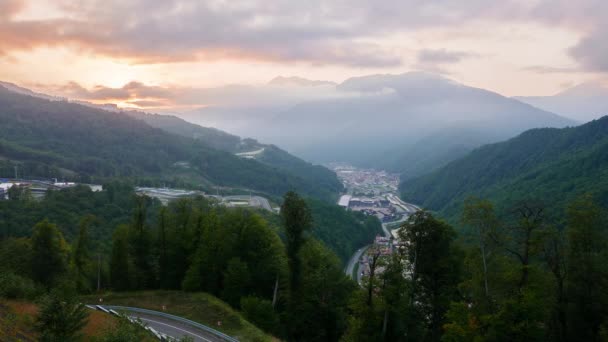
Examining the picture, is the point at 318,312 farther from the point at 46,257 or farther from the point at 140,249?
the point at 46,257

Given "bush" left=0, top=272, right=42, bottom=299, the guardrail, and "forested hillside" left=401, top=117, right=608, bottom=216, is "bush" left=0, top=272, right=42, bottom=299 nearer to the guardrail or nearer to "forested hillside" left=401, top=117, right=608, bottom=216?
the guardrail

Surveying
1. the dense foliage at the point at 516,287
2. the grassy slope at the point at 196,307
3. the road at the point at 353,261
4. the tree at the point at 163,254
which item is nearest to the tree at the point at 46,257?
the grassy slope at the point at 196,307

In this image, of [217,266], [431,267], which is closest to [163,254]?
[217,266]

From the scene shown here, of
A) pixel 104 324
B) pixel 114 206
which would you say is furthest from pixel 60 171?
pixel 104 324

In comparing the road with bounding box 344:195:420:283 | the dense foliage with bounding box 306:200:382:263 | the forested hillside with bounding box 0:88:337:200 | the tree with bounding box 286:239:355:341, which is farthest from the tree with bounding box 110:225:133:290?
the forested hillside with bounding box 0:88:337:200

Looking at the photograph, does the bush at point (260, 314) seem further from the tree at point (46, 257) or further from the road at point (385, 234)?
the tree at point (46, 257)

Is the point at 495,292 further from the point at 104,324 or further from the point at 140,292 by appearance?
the point at 140,292
